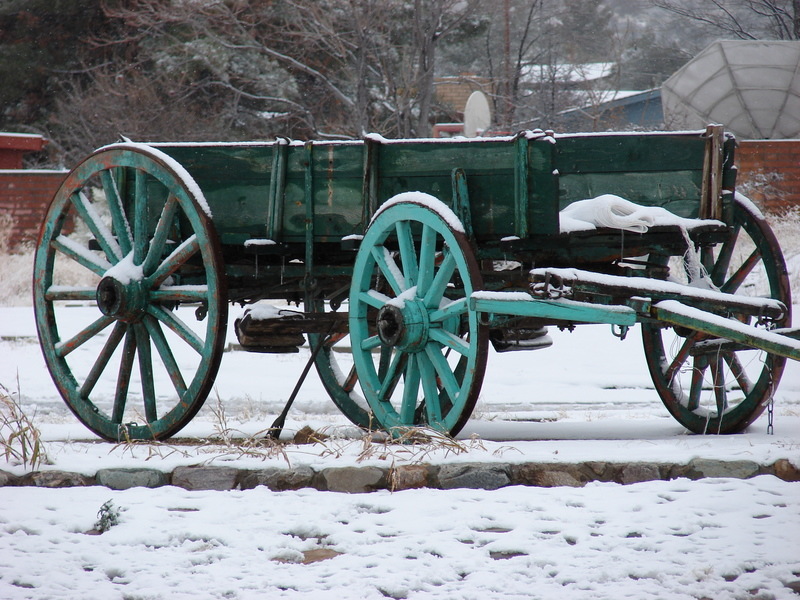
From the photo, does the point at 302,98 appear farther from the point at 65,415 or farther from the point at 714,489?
the point at 714,489

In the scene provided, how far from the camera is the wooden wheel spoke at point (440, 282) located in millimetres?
4379

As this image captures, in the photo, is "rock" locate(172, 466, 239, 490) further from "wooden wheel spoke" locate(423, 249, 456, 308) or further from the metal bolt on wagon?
"wooden wheel spoke" locate(423, 249, 456, 308)

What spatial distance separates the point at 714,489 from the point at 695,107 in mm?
16485

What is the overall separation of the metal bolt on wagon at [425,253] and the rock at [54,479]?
801mm

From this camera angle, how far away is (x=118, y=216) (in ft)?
16.9

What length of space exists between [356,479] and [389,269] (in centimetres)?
118

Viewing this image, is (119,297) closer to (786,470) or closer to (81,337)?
(81,337)

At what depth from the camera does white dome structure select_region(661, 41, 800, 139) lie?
1808cm

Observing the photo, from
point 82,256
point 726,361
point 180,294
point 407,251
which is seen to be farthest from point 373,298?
point 726,361

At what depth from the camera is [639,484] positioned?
3.74 m

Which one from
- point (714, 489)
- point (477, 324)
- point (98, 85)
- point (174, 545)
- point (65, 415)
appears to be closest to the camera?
point (174, 545)

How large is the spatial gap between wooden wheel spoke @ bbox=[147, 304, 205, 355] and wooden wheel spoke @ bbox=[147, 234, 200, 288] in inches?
5.1

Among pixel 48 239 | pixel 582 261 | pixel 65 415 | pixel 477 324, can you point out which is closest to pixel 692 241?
pixel 582 261

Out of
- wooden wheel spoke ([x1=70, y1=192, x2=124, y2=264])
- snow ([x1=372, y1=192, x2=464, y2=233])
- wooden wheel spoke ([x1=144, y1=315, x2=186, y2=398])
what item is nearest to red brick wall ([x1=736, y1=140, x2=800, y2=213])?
snow ([x1=372, y1=192, x2=464, y2=233])
